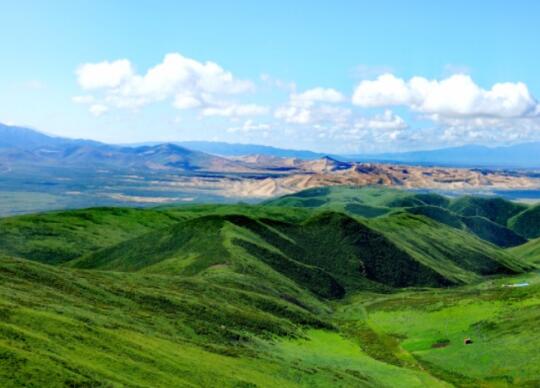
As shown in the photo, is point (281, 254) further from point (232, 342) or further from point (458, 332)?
point (232, 342)

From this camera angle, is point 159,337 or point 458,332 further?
point 458,332

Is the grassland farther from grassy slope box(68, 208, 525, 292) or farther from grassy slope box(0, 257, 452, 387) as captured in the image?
grassy slope box(68, 208, 525, 292)

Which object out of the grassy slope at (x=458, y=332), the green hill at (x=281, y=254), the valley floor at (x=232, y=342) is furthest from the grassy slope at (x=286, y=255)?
the valley floor at (x=232, y=342)

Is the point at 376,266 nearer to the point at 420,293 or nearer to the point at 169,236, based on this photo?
the point at 420,293

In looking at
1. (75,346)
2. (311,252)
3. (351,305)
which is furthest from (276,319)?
(311,252)

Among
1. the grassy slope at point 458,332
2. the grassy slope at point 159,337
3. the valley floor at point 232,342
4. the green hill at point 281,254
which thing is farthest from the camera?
the green hill at point 281,254

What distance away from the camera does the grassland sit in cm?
5803

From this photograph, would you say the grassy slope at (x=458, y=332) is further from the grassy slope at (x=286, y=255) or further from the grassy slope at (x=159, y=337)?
the grassy slope at (x=286, y=255)

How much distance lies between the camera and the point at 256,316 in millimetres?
104688

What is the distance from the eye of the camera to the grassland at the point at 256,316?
5803 centimetres

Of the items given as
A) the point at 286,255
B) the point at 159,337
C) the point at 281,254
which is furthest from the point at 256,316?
the point at 286,255

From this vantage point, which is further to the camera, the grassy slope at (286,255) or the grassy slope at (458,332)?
the grassy slope at (286,255)

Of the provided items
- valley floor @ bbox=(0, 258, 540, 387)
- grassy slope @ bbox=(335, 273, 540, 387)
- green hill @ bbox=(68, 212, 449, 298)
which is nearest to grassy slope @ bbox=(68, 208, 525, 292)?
green hill @ bbox=(68, 212, 449, 298)

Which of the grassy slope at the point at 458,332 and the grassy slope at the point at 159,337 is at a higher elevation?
the grassy slope at the point at 159,337
